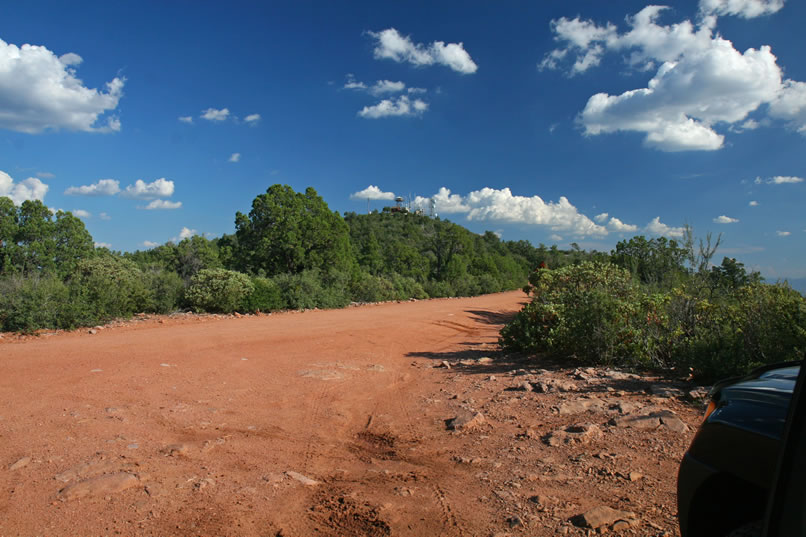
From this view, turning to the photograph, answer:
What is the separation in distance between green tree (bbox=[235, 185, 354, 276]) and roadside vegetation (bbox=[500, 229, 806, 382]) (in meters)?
17.0

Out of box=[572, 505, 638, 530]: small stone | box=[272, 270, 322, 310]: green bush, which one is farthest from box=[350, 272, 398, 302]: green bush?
box=[572, 505, 638, 530]: small stone

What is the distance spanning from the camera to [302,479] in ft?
13.4

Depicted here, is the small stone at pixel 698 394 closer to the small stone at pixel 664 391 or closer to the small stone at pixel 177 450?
the small stone at pixel 664 391

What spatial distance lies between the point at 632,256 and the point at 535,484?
20.3m

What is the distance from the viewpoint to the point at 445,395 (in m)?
7.06

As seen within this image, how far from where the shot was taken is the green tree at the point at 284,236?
2548cm

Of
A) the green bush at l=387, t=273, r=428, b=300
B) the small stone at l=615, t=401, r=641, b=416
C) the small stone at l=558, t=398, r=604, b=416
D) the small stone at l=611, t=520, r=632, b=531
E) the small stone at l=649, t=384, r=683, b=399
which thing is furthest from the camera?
the green bush at l=387, t=273, r=428, b=300

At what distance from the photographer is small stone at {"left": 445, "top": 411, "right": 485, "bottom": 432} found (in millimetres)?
5434

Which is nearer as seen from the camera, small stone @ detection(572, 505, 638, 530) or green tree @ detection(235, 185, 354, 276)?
small stone @ detection(572, 505, 638, 530)

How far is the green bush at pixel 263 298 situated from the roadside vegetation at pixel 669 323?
12195mm

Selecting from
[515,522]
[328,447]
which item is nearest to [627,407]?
[515,522]

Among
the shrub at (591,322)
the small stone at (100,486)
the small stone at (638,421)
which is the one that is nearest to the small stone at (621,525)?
the small stone at (638,421)

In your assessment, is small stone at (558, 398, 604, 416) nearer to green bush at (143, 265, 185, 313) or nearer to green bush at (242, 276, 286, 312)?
green bush at (143, 265, 185, 313)

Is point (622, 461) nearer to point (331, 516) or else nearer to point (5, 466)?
point (331, 516)
